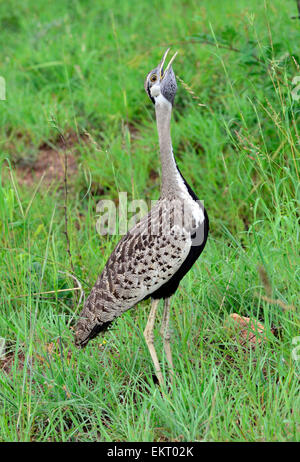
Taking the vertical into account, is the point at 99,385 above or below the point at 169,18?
below

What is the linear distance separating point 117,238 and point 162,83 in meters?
1.39

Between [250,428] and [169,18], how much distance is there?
537 centimetres

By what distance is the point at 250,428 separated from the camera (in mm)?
2914

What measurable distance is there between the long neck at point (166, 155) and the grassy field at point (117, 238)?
462 mm

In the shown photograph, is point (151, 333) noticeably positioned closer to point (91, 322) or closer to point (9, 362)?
point (91, 322)

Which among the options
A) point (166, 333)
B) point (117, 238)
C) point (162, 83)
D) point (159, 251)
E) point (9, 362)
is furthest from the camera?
point (117, 238)

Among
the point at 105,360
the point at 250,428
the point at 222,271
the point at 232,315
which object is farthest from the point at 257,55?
the point at 250,428

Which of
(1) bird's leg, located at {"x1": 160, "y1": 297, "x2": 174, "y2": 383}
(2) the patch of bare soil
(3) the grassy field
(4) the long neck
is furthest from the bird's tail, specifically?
(4) the long neck

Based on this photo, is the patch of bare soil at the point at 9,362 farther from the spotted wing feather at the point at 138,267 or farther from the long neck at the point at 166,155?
the long neck at the point at 166,155

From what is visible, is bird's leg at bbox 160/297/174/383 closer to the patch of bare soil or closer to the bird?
the bird

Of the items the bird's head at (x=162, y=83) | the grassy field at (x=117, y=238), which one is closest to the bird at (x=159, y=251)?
the bird's head at (x=162, y=83)

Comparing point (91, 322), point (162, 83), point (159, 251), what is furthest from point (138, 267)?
point (162, 83)

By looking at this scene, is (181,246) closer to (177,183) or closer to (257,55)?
(177,183)

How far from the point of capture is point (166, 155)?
3438 millimetres
